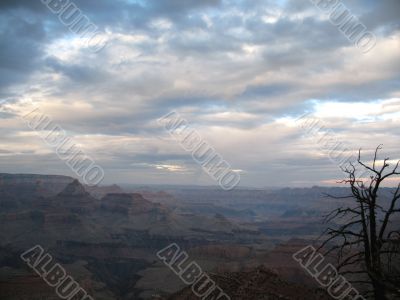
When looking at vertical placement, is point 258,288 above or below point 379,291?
below

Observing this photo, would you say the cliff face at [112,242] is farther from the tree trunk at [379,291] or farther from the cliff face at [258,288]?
the tree trunk at [379,291]

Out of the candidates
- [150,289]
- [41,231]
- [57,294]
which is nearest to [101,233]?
[41,231]

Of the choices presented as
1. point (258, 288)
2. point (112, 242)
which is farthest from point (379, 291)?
point (112, 242)

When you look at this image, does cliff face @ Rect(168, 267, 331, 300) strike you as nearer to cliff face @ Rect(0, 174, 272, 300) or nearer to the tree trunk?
the tree trunk

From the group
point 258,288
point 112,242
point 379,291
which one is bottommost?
point 112,242

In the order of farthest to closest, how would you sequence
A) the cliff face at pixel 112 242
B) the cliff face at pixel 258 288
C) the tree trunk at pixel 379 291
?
the cliff face at pixel 112 242
the cliff face at pixel 258 288
the tree trunk at pixel 379 291

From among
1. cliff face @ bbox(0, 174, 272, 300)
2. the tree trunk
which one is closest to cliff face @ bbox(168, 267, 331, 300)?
the tree trunk

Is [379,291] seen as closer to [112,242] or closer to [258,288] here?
[258,288]

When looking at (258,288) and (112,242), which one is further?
(112,242)

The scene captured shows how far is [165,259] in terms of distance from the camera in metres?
132

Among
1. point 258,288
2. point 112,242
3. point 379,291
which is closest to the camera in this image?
point 379,291

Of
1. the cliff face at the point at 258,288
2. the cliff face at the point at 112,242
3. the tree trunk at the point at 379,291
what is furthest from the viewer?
the cliff face at the point at 112,242

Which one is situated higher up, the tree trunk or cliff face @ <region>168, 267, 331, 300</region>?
the tree trunk

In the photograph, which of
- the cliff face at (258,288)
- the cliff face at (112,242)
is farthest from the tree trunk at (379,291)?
the cliff face at (112,242)
